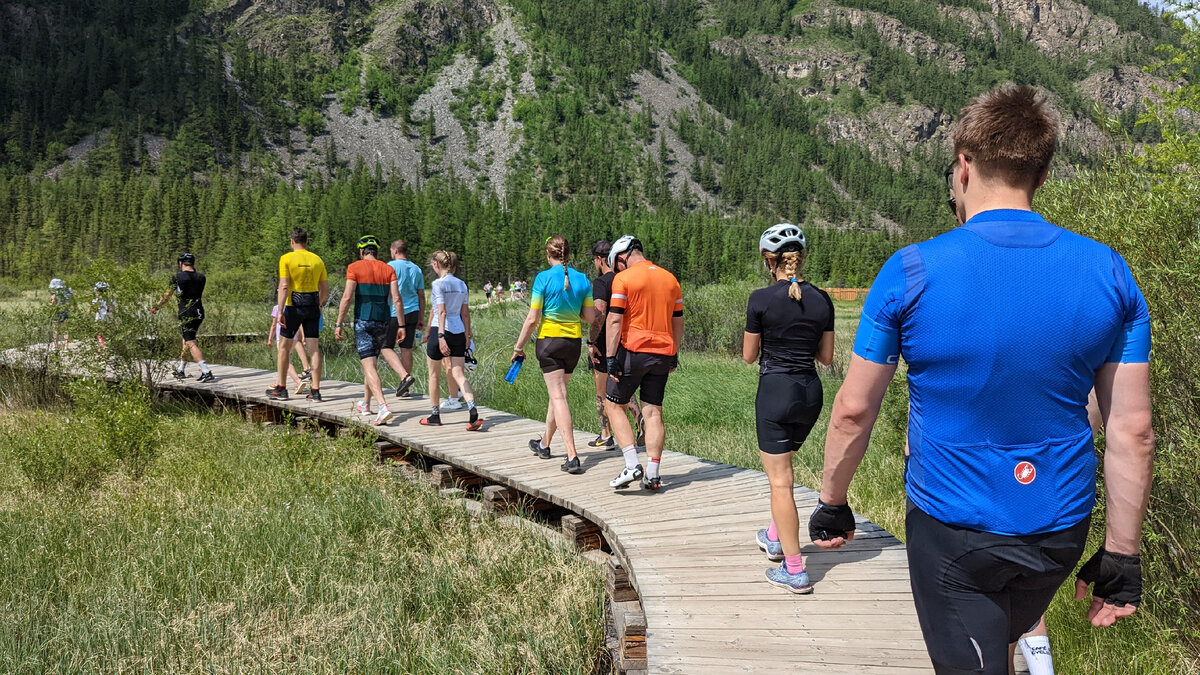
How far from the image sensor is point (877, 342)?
6.64ft

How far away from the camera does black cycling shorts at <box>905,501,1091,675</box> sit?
187 centimetres

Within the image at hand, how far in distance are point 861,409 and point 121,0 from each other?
234 metres

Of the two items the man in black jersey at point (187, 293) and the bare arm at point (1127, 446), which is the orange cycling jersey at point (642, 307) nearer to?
the bare arm at point (1127, 446)

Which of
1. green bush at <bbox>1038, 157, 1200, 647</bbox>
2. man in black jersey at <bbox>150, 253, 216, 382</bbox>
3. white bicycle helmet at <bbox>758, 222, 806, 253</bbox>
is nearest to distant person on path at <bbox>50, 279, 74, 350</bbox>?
man in black jersey at <bbox>150, 253, 216, 382</bbox>

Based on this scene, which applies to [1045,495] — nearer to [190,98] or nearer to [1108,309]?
[1108,309]

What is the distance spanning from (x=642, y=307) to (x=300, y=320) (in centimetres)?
555

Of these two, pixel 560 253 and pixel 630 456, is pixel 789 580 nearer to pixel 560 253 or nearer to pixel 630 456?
pixel 630 456

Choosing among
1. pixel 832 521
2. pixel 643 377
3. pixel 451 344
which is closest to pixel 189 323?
pixel 451 344

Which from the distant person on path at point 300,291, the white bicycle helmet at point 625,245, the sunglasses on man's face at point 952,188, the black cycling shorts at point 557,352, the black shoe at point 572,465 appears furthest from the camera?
the distant person on path at point 300,291

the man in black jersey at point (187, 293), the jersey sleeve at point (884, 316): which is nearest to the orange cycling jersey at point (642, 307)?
the jersey sleeve at point (884, 316)

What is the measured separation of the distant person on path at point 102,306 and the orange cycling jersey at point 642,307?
9025 mm

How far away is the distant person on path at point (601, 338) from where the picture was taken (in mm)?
7262

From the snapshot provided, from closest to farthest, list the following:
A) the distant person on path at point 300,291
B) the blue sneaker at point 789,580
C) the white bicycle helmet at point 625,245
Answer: the blue sneaker at point 789,580, the white bicycle helmet at point 625,245, the distant person on path at point 300,291

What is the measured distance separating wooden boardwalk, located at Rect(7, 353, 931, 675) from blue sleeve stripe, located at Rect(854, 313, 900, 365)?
6.93 feet
